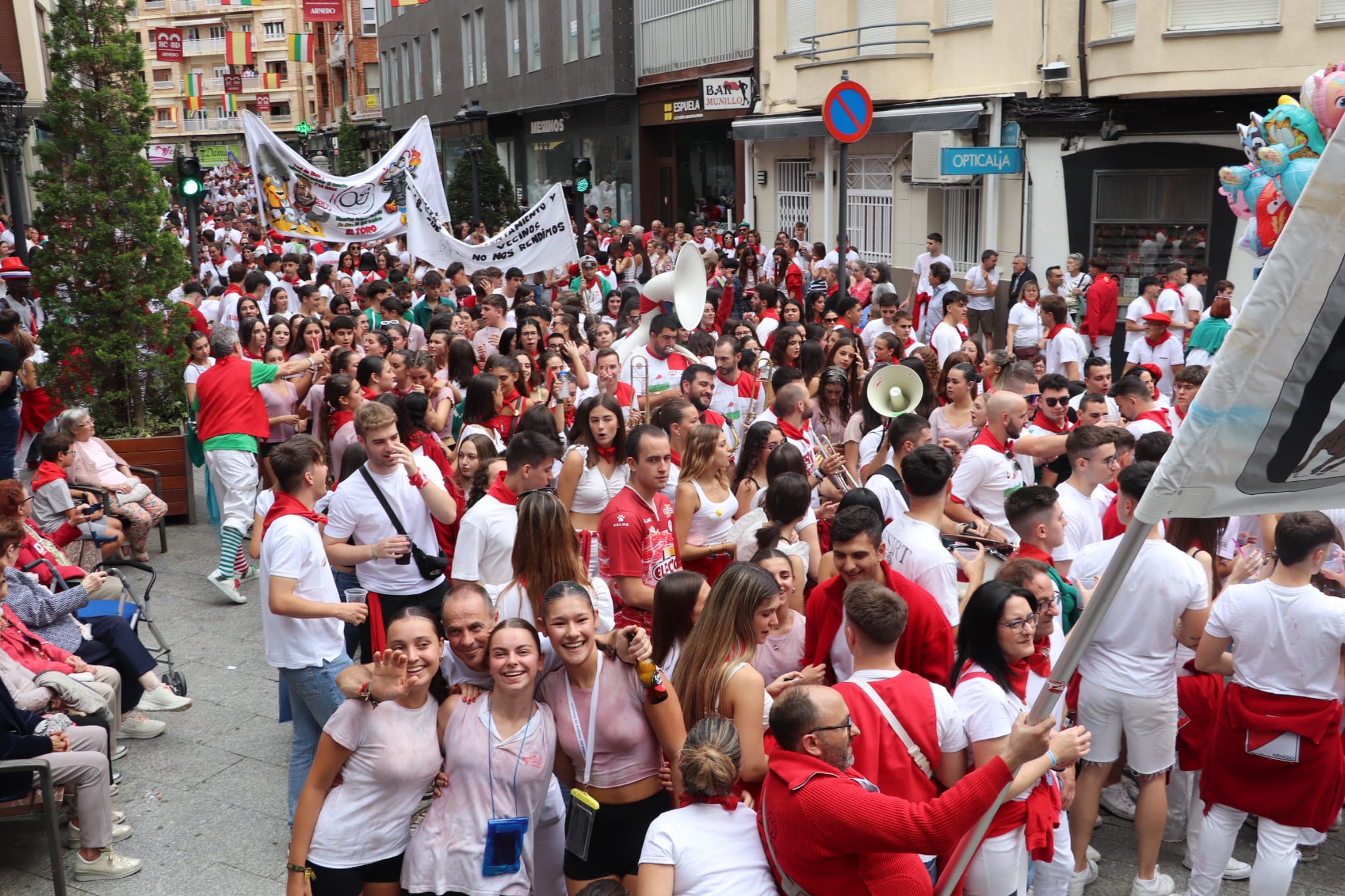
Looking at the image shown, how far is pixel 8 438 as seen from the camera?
371 inches

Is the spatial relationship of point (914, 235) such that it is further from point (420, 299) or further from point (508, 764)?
point (508, 764)

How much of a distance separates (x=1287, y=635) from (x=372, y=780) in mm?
3375

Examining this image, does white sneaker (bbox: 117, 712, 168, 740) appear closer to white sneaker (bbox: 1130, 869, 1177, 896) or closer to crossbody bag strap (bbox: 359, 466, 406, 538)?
crossbody bag strap (bbox: 359, 466, 406, 538)

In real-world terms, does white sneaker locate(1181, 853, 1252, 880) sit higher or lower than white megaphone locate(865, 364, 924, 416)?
A: lower

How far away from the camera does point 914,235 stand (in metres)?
20.4

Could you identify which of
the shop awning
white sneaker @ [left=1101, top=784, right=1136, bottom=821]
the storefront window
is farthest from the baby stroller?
the shop awning

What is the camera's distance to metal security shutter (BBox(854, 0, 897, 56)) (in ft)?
63.7

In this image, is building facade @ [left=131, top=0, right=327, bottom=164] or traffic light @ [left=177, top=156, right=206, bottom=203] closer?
traffic light @ [left=177, top=156, right=206, bottom=203]

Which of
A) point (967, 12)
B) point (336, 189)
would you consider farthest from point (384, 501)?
point (967, 12)

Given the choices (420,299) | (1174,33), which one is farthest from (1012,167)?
(420,299)

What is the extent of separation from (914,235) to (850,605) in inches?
688

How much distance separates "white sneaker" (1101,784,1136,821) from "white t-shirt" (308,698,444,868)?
3310 millimetres

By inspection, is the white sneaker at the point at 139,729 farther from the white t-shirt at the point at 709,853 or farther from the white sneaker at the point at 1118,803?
the white sneaker at the point at 1118,803

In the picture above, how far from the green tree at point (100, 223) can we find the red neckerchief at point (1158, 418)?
7.79 m
